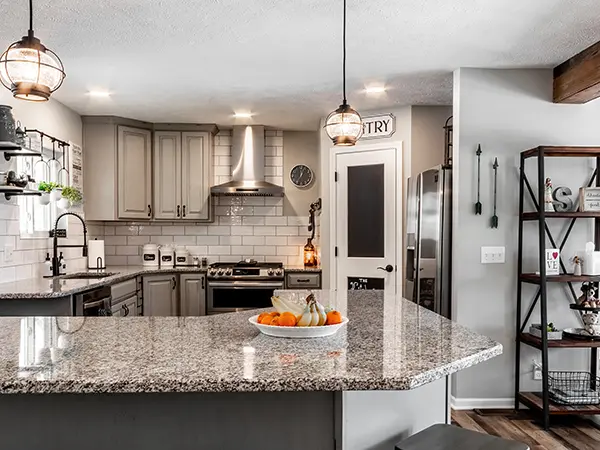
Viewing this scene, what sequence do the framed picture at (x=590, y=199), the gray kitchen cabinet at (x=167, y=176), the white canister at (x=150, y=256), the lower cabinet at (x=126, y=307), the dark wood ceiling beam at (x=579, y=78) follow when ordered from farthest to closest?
the white canister at (x=150, y=256)
the gray kitchen cabinet at (x=167, y=176)
the lower cabinet at (x=126, y=307)
the framed picture at (x=590, y=199)
the dark wood ceiling beam at (x=579, y=78)

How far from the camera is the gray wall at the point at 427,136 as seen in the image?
15.8 feet

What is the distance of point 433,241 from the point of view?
4.00 m

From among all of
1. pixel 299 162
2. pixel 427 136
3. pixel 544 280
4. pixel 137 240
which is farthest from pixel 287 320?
pixel 137 240

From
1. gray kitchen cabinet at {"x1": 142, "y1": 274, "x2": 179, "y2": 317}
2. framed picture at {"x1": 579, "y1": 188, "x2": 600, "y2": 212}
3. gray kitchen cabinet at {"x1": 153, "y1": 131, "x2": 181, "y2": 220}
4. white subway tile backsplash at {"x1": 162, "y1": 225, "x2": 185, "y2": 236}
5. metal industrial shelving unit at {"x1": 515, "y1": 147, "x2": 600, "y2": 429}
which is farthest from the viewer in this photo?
white subway tile backsplash at {"x1": 162, "y1": 225, "x2": 185, "y2": 236}

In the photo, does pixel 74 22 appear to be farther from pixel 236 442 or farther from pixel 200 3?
pixel 236 442

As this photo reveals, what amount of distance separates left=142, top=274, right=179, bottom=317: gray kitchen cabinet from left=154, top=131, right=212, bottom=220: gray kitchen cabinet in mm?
708

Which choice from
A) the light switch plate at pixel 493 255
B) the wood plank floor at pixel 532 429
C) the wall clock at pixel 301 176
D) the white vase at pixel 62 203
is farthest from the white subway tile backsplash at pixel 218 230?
the wood plank floor at pixel 532 429

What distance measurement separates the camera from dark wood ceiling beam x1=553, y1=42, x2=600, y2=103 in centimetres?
332

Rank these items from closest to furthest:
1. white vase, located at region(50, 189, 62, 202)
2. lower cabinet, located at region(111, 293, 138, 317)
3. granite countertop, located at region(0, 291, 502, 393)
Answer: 1. granite countertop, located at region(0, 291, 502, 393)
2. white vase, located at region(50, 189, 62, 202)
3. lower cabinet, located at region(111, 293, 138, 317)

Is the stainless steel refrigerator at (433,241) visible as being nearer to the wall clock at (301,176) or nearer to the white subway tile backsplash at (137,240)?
the wall clock at (301,176)

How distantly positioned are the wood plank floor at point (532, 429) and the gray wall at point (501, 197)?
19 cm

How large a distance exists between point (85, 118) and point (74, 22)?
2468mm

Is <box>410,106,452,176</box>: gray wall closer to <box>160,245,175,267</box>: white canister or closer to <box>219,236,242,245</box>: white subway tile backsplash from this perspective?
<box>219,236,242,245</box>: white subway tile backsplash

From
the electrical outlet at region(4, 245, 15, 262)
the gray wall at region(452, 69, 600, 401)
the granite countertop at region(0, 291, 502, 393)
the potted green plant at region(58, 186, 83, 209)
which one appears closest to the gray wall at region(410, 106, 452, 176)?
the gray wall at region(452, 69, 600, 401)
